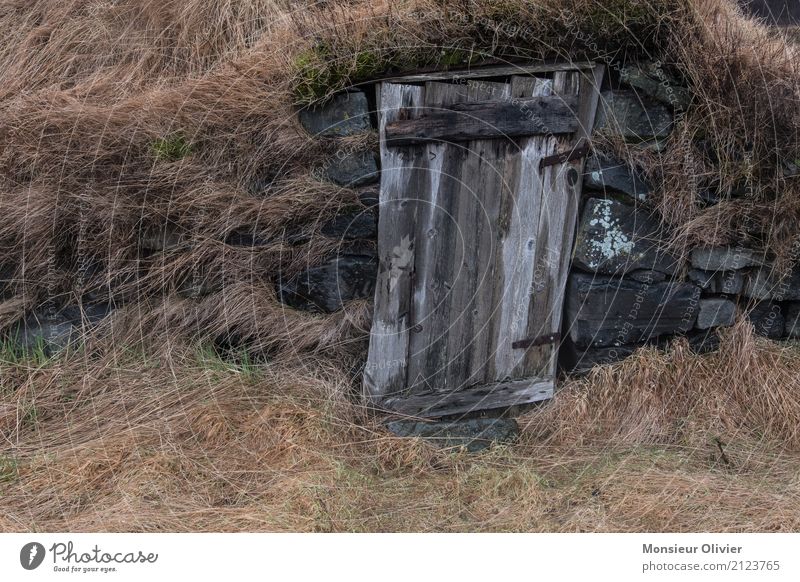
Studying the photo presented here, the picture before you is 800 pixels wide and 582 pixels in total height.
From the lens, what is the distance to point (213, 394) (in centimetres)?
428

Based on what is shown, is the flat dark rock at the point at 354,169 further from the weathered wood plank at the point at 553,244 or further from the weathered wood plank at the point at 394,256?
the weathered wood plank at the point at 553,244

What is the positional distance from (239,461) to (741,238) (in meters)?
3.06

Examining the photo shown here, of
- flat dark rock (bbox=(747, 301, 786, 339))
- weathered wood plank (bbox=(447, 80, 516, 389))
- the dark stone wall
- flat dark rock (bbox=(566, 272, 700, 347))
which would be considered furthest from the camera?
the dark stone wall

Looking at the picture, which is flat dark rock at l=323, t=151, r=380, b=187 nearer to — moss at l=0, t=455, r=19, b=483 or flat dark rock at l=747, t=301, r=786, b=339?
moss at l=0, t=455, r=19, b=483

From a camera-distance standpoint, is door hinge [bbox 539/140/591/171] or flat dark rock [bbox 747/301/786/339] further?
flat dark rock [bbox 747/301/786/339]

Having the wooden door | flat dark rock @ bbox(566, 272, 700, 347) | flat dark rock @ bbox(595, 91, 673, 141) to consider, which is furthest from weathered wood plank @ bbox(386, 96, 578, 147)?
flat dark rock @ bbox(566, 272, 700, 347)

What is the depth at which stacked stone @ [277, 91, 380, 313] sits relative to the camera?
4305mm

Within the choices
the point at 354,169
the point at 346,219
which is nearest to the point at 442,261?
the point at 346,219

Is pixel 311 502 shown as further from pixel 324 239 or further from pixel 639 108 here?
pixel 639 108

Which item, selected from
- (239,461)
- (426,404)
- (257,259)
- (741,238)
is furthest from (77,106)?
(741,238)

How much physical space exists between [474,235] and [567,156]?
673mm

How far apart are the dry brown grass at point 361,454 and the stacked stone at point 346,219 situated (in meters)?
0.44
